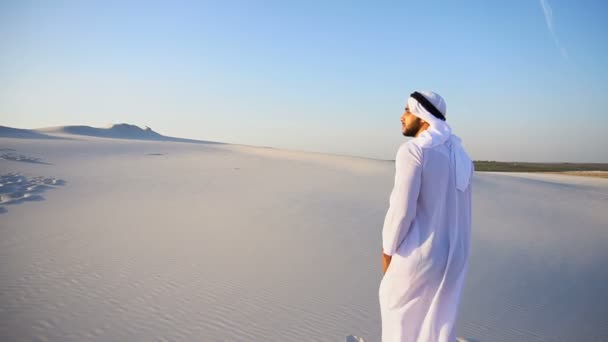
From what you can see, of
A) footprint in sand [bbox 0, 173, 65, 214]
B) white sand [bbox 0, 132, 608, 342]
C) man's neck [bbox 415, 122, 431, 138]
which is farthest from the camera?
footprint in sand [bbox 0, 173, 65, 214]

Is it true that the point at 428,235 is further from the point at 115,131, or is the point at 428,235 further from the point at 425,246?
the point at 115,131

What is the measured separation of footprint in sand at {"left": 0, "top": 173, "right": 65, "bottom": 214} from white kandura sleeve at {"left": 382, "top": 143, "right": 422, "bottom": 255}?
9418mm

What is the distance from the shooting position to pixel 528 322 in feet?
16.7

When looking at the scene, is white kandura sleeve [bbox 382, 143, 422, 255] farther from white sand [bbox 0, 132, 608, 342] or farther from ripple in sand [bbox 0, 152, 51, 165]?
ripple in sand [bbox 0, 152, 51, 165]

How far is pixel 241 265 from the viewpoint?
607 centimetres

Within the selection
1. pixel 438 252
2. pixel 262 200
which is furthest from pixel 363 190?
pixel 438 252

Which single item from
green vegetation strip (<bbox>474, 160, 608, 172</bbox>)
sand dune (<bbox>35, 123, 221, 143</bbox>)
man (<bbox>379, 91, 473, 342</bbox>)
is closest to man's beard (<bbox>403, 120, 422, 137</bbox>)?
man (<bbox>379, 91, 473, 342</bbox>)

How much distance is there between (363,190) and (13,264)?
11.3m

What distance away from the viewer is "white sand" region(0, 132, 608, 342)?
4234 mm

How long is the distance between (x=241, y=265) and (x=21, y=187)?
8.36 metres

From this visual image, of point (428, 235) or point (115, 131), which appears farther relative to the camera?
point (115, 131)

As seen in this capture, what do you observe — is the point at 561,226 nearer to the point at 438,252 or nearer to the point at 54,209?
the point at 438,252

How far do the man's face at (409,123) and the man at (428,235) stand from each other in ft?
0.45

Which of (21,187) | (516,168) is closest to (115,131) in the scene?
(21,187)
